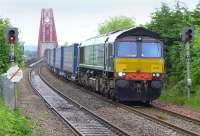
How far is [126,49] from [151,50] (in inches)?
43.2

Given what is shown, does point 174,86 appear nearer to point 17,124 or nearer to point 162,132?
point 162,132

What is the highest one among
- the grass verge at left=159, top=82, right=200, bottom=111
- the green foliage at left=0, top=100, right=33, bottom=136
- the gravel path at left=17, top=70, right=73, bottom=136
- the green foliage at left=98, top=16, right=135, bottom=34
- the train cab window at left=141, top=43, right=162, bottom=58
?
the green foliage at left=98, top=16, right=135, bottom=34

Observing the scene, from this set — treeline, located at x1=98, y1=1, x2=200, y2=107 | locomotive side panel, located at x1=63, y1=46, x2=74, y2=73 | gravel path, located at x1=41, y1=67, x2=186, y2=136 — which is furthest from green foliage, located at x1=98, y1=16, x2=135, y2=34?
gravel path, located at x1=41, y1=67, x2=186, y2=136

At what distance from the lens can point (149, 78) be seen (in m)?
26.6

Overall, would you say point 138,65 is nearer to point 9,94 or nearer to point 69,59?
point 9,94

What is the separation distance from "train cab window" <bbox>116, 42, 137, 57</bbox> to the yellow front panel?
29cm

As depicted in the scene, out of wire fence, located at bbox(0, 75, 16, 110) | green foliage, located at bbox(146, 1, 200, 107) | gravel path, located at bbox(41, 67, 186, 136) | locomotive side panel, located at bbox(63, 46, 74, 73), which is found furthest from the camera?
locomotive side panel, located at bbox(63, 46, 74, 73)

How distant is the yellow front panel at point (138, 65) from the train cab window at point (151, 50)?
0.26m

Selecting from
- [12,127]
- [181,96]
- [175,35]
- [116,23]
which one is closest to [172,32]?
[175,35]

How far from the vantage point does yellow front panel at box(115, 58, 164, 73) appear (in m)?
26.4

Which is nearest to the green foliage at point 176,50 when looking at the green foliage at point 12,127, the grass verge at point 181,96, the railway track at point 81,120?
the grass verge at point 181,96

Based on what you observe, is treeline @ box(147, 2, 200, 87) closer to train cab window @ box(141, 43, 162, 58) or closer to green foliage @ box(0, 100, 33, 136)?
train cab window @ box(141, 43, 162, 58)

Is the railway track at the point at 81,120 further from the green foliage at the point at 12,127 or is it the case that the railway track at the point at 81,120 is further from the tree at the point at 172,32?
the tree at the point at 172,32

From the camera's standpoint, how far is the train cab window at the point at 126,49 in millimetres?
26641
